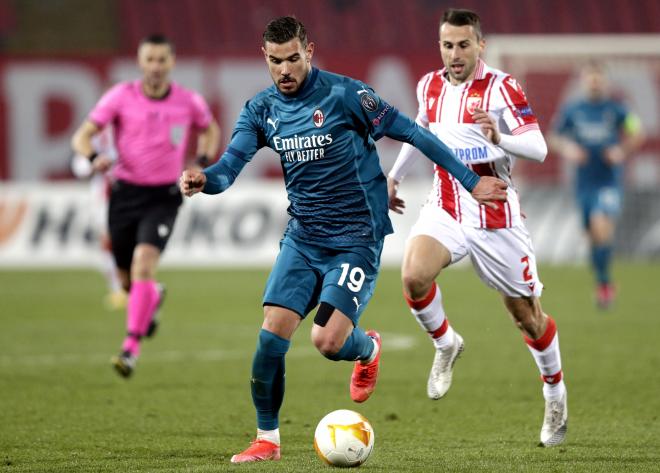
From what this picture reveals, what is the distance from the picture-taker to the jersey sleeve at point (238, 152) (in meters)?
6.15

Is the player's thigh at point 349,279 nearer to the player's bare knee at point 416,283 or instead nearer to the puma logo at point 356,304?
the puma logo at point 356,304

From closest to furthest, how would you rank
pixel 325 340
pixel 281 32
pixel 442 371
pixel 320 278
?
pixel 281 32
pixel 325 340
pixel 320 278
pixel 442 371

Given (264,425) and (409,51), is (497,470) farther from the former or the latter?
(409,51)

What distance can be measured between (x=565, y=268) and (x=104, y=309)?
8796 mm

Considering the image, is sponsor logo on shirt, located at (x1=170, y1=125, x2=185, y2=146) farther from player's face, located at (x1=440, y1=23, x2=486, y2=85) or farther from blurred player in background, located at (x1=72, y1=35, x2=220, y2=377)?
player's face, located at (x1=440, y1=23, x2=486, y2=85)

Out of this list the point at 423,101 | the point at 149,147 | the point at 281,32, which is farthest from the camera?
the point at 149,147

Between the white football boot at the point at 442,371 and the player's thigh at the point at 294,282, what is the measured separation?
4.08 ft

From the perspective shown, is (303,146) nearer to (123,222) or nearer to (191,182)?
(191,182)

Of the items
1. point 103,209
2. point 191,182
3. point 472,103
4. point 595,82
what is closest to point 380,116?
point 472,103

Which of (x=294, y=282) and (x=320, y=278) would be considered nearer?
(x=294, y=282)

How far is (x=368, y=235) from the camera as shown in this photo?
21.7 ft

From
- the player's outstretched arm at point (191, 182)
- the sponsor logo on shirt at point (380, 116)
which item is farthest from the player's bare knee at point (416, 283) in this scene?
the player's outstretched arm at point (191, 182)

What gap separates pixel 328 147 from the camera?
21.2ft

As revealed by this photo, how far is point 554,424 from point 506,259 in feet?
3.14
